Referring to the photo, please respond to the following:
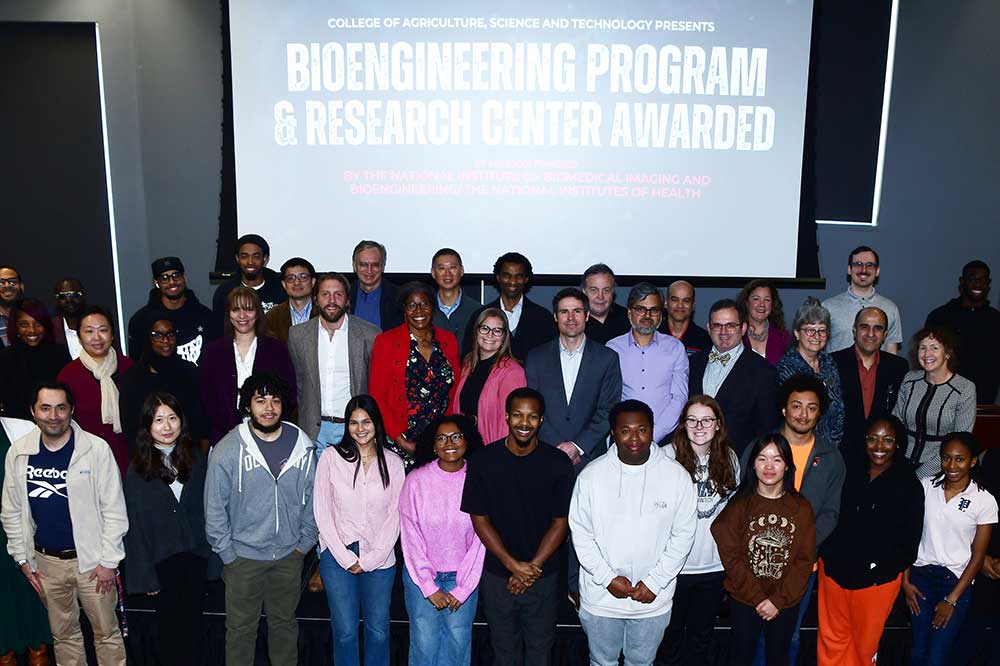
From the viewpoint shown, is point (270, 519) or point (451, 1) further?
point (451, 1)

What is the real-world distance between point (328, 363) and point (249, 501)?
0.94 meters

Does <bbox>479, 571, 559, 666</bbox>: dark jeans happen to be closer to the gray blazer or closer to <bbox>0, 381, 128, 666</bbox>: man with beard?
the gray blazer

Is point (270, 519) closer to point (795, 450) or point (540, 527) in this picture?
point (540, 527)

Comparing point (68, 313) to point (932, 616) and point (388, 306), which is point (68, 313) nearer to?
point (388, 306)

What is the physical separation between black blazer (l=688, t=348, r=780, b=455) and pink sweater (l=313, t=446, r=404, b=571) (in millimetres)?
1645

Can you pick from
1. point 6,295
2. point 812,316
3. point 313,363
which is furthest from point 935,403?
point 6,295

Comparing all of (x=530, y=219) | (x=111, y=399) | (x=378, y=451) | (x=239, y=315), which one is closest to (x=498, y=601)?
(x=378, y=451)

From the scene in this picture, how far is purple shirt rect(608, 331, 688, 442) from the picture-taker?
150 inches

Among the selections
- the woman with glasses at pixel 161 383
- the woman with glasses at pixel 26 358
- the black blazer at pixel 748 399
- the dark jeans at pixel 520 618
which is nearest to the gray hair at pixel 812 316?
the black blazer at pixel 748 399

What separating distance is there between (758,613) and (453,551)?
1309 millimetres

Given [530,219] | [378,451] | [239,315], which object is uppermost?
[530,219]

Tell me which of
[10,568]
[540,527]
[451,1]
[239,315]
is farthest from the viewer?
[451,1]

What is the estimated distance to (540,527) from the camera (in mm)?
3119

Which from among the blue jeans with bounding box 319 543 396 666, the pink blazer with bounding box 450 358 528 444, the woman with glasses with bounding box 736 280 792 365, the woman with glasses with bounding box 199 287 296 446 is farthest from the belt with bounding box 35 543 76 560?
the woman with glasses with bounding box 736 280 792 365
